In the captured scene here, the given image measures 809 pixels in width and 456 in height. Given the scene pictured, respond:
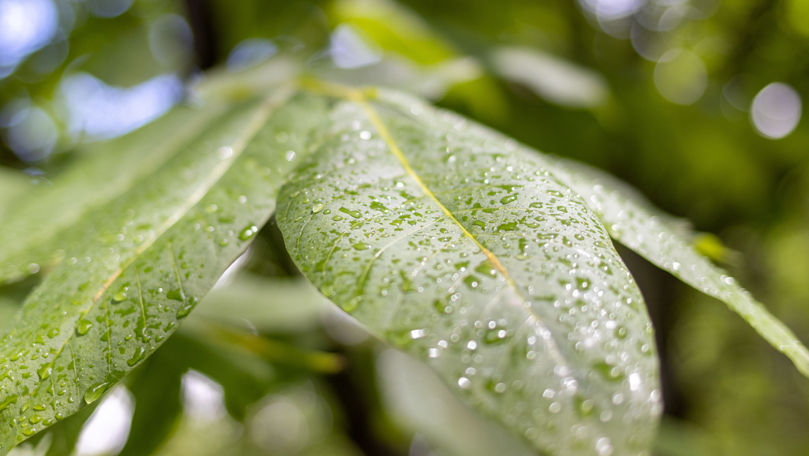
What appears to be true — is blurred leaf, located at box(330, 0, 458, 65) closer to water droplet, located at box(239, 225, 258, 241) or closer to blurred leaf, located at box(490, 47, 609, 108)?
blurred leaf, located at box(490, 47, 609, 108)

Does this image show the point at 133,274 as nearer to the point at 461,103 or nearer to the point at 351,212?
the point at 351,212

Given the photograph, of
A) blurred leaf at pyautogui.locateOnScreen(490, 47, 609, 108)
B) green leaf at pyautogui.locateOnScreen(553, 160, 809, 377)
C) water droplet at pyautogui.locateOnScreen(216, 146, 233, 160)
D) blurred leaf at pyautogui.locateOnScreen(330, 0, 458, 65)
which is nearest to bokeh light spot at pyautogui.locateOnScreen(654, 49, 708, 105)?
blurred leaf at pyautogui.locateOnScreen(490, 47, 609, 108)

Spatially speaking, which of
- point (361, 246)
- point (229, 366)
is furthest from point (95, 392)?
point (229, 366)

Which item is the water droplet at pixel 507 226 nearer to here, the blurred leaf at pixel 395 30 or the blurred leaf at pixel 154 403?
the blurred leaf at pixel 154 403

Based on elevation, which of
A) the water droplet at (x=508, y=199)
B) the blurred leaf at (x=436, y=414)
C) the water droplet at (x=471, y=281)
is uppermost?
the water droplet at (x=508, y=199)

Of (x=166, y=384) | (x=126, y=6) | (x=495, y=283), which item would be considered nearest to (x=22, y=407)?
(x=495, y=283)

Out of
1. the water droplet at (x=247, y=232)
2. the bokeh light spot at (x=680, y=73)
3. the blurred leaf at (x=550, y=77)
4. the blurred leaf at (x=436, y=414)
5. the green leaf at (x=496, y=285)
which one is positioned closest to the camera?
the green leaf at (x=496, y=285)

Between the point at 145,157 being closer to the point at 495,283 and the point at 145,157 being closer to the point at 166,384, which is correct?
the point at 166,384

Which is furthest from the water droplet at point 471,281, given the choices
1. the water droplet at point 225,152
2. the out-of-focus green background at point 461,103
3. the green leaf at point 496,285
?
the out-of-focus green background at point 461,103
